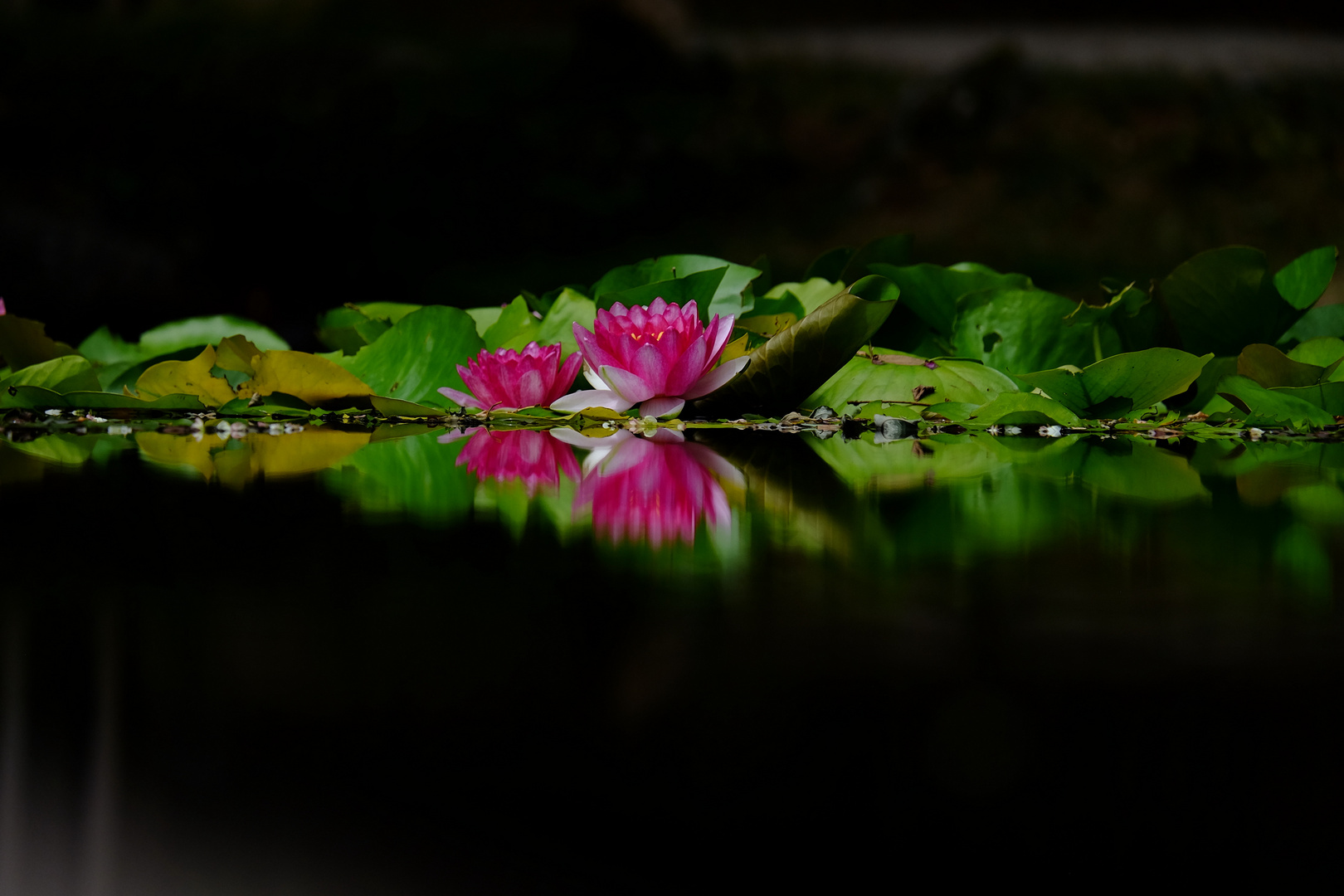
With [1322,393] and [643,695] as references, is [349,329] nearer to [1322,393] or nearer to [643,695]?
[1322,393]

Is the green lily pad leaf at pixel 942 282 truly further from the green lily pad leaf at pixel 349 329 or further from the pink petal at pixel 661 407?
the green lily pad leaf at pixel 349 329

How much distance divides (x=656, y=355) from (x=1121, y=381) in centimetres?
50

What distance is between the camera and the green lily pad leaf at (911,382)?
1150 millimetres

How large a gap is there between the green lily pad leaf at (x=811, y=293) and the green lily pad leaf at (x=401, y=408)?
1.50ft

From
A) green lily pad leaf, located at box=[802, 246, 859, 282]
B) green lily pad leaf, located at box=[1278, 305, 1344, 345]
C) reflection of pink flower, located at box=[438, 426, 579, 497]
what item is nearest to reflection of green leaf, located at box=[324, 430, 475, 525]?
reflection of pink flower, located at box=[438, 426, 579, 497]

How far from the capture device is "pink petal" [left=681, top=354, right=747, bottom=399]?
3.67 feet

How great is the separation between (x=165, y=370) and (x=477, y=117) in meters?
3.48

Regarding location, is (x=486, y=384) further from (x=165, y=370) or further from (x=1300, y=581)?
(x=1300, y=581)

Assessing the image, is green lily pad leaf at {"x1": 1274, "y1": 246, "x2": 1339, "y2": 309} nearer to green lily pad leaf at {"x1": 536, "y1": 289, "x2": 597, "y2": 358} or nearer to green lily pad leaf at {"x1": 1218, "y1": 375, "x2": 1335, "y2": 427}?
green lily pad leaf at {"x1": 1218, "y1": 375, "x2": 1335, "y2": 427}

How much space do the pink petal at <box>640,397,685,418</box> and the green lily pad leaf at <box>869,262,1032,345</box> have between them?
323 millimetres

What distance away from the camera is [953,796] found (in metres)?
0.21

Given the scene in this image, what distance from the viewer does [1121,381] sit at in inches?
42.7

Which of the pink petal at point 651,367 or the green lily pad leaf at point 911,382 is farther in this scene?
the green lily pad leaf at point 911,382

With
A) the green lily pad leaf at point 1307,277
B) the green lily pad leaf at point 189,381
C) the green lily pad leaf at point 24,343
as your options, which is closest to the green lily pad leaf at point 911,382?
the green lily pad leaf at point 1307,277
